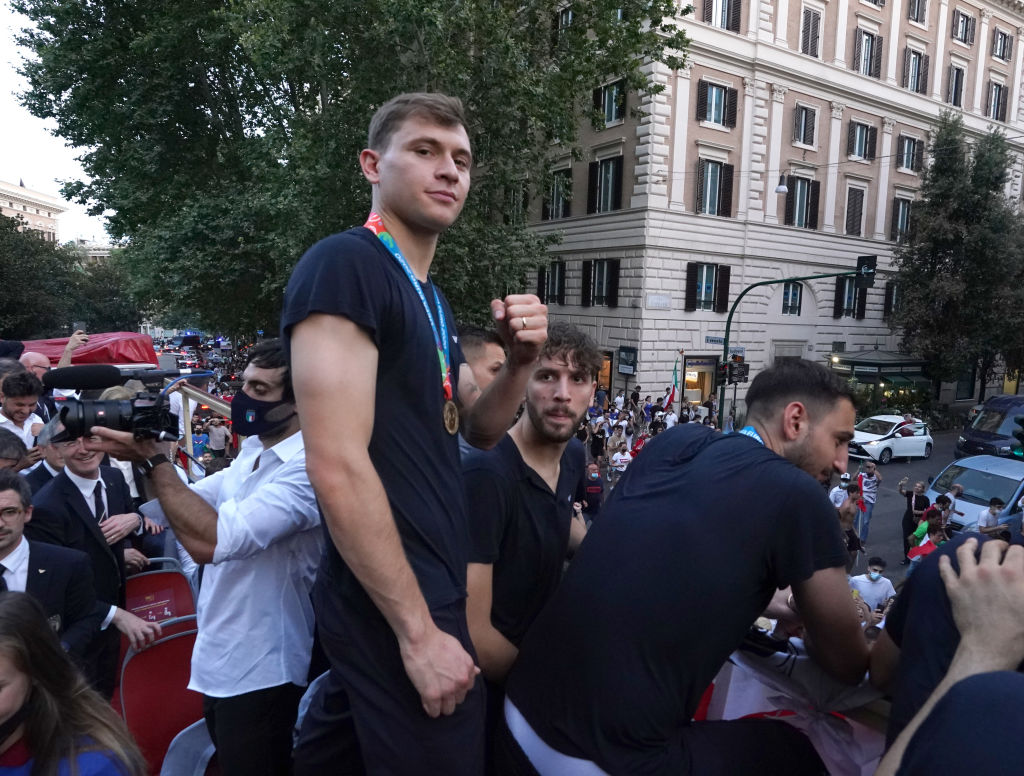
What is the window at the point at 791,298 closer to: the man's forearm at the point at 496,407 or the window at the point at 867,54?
the window at the point at 867,54

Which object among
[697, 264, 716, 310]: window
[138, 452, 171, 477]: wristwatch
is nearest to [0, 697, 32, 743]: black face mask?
[138, 452, 171, 477]: wristwatch

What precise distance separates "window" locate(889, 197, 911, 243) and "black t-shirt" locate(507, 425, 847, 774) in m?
31.0

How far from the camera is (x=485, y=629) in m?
1.99

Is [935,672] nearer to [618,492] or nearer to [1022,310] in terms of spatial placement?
[618,492]

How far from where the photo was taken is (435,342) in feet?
5.16

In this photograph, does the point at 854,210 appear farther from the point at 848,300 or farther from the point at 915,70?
the point at 915,70

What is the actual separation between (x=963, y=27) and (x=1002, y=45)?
329 centimetres

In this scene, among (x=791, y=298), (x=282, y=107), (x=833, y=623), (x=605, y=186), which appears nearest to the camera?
(x=833, y=623)

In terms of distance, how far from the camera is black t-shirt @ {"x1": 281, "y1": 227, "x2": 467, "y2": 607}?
1368 millimetres

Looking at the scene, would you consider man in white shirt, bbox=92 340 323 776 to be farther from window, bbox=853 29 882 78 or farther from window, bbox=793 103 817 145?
window, bbox=853 29 882 78

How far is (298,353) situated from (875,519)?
1680cm

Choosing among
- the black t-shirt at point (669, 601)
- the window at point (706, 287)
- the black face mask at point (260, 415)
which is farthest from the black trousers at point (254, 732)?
the window at point (706, 287)

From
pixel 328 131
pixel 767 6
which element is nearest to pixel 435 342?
pixel 328 131

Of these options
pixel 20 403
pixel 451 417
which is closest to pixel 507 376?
pixel 451 417
